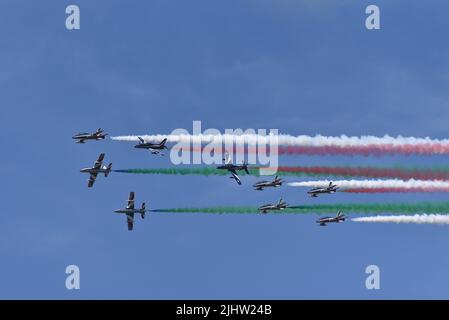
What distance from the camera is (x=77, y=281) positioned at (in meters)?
195

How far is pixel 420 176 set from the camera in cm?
19600
